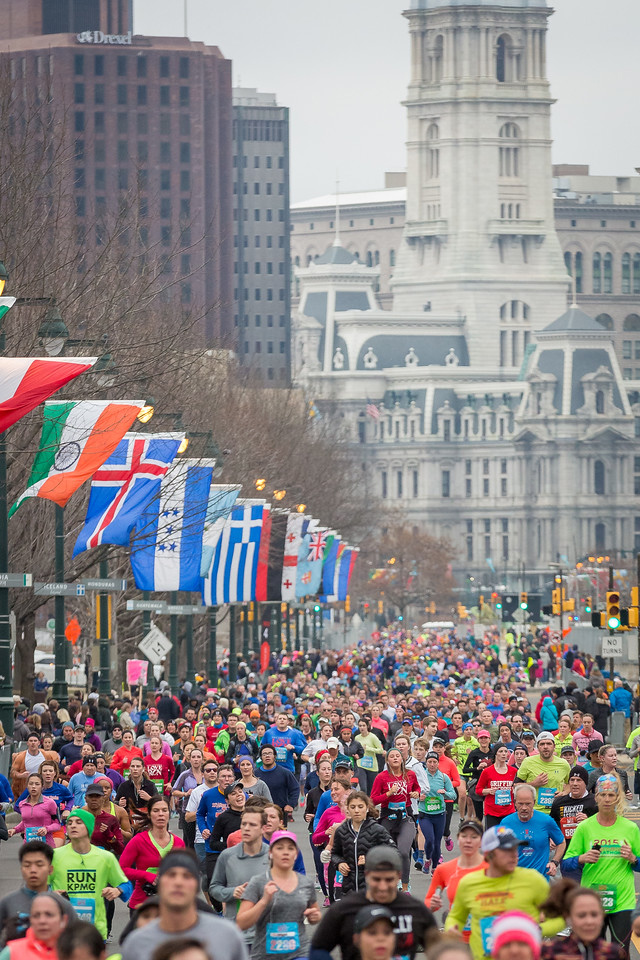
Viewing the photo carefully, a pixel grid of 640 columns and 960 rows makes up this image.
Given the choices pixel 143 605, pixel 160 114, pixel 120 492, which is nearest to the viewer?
pixel 120 492

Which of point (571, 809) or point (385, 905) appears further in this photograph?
point (571, 809)

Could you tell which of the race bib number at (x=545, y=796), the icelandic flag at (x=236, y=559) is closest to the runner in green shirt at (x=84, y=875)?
the race bib number at (x=545, y=796)

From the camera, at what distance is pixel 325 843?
20484 mm

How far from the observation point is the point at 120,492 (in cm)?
3234

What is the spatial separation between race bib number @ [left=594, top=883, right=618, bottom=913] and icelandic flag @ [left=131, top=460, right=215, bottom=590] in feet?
69.6

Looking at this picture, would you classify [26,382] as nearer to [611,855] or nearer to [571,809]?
[571,809]

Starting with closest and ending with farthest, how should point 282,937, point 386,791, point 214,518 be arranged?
point 282,937, point 386,791, point 214,518

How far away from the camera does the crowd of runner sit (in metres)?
12.5

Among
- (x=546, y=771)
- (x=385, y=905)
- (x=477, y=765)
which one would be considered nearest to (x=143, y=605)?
(x=477, y=765)

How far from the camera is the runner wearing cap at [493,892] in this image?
13.7 m

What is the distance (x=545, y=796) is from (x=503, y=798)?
1.44 ft

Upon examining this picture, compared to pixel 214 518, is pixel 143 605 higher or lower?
lower

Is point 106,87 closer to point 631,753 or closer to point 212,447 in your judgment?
point 212,447

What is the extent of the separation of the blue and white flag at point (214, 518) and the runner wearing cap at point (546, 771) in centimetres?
2250
